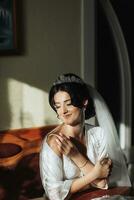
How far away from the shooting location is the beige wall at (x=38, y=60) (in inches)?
49.3

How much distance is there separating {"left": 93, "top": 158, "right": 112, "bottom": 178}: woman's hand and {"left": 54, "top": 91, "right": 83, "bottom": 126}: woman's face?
7.1 inches

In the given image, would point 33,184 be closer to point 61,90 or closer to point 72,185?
point 72,185

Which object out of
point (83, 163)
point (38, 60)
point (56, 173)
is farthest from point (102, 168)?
point (38, 60)

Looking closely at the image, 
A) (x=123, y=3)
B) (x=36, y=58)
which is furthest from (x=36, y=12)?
(x=123, y=3)

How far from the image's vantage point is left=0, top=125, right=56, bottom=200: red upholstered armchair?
126 cm

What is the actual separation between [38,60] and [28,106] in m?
0.17

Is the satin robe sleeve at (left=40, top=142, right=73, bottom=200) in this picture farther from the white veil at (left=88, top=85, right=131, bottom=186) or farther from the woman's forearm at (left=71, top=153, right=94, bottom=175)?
the white veil at (left=88, top=85, right=131, bottom=186)

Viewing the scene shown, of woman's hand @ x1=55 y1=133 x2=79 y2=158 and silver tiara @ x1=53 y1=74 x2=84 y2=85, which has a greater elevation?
silver tiara @ x1=53 y1=74 x2=84 y2=85

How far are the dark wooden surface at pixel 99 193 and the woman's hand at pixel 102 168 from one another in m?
0.07

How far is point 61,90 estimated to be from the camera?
1.26 meters

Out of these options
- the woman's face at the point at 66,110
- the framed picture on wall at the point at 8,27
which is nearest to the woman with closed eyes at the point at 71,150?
the woman's face at the point at 66,110

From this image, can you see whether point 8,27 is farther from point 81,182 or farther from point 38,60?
point 81,182

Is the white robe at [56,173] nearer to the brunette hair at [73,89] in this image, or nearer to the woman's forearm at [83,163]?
the woman's forearm at [83,163]

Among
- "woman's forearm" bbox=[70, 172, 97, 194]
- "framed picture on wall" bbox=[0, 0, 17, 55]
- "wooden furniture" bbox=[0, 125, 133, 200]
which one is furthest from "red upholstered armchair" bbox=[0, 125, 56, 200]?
"framed picture on wall" bbox=[0, 0, 17, 55]
